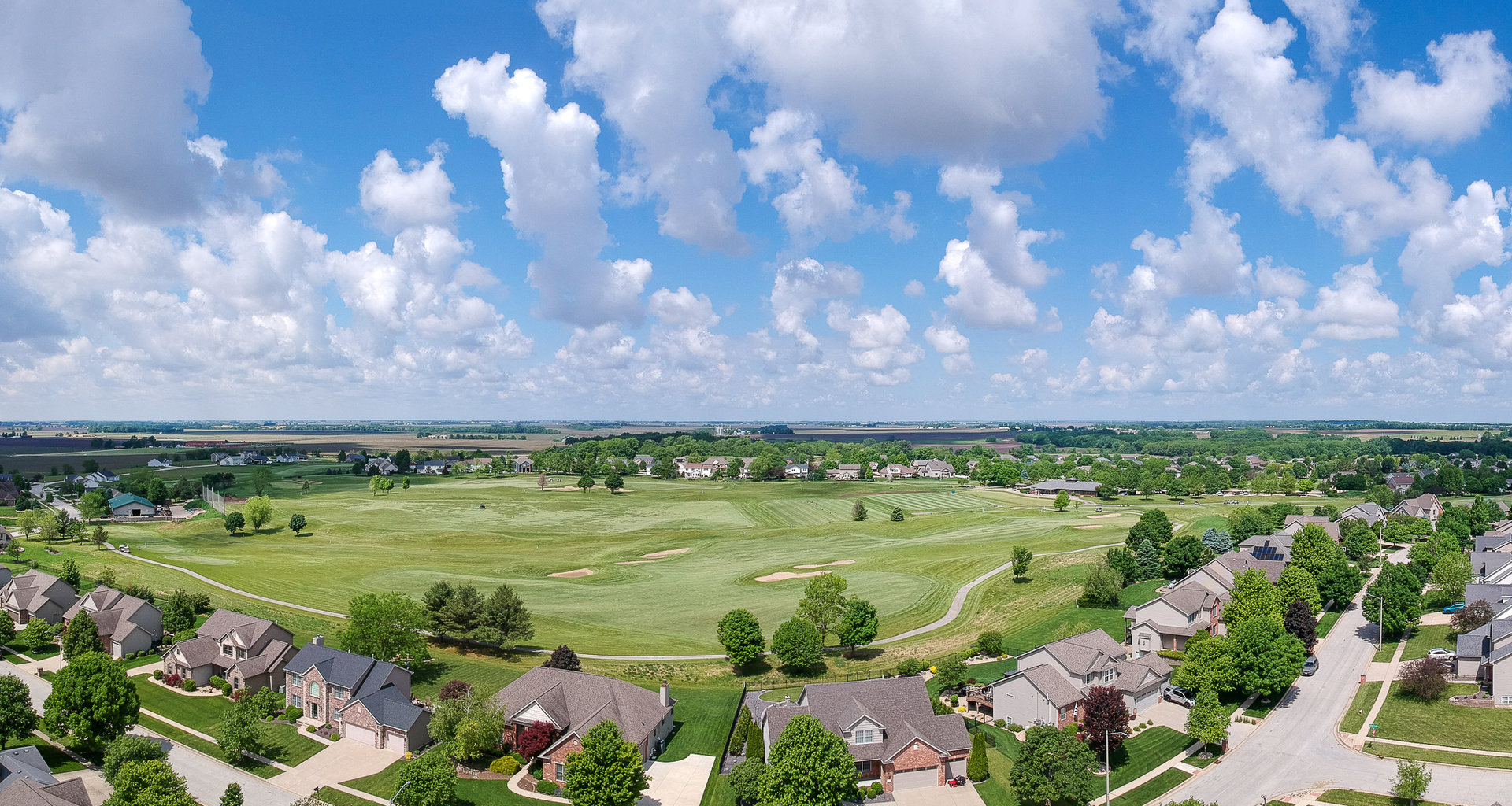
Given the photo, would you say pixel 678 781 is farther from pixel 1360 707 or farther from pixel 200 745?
pixel 1360 707

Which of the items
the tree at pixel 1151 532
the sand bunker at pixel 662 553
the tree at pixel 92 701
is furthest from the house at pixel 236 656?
the tree at pixel 1151 532

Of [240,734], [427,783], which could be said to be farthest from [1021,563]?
[240,734]

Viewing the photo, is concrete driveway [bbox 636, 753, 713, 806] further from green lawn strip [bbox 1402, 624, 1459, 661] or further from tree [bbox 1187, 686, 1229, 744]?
green lawn strip [bbox 1402, 624, 1459, 661]

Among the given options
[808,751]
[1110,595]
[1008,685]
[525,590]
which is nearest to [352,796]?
[808,751]

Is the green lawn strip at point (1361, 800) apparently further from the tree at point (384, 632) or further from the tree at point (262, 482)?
the tree at point (262, 482)

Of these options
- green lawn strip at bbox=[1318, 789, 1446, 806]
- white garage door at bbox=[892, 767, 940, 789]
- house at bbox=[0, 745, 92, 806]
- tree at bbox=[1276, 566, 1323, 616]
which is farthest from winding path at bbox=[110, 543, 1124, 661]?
green lawn strip at bbox=[1318, 789, 1446, 806]
